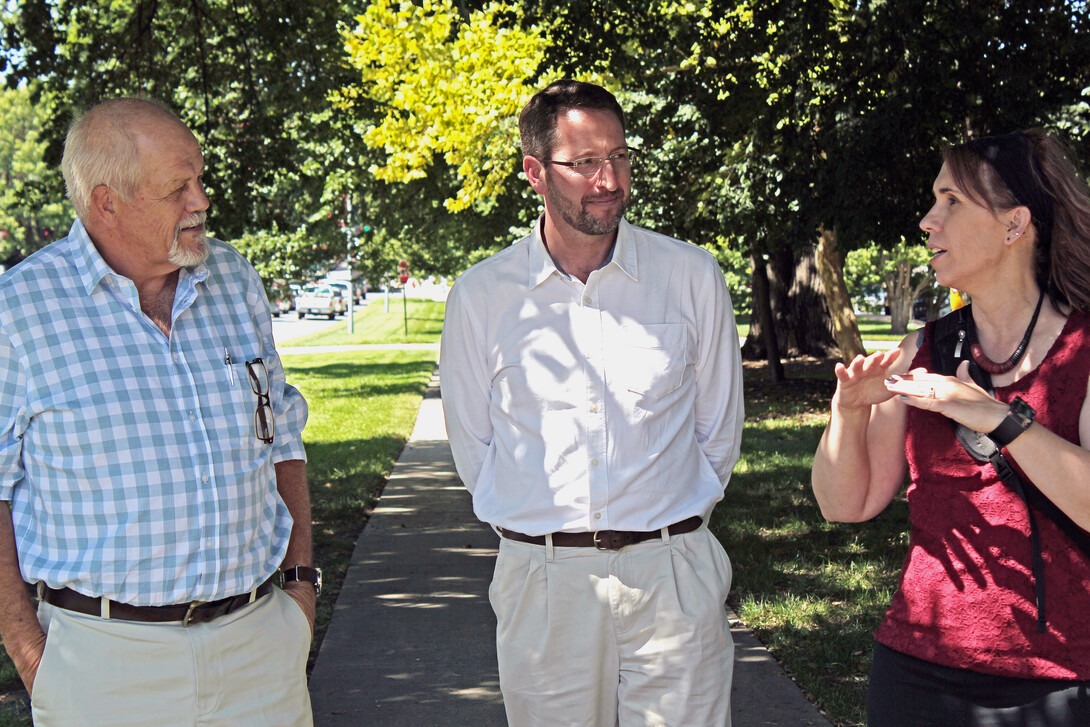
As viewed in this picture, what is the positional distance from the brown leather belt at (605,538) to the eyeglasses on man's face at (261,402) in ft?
2.40

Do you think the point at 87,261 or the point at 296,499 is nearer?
the point at 87,261

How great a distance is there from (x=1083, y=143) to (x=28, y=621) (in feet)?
29.9

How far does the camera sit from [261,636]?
9.09 feet

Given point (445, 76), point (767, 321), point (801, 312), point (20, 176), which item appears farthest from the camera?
point (20, 176)

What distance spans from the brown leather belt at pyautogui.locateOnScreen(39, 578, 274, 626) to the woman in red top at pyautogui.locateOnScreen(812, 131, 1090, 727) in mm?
1579

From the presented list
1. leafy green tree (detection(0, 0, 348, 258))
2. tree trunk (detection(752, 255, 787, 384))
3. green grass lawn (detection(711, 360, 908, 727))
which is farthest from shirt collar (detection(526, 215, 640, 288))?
tree trunk (detection(752, 255, 787, 384))

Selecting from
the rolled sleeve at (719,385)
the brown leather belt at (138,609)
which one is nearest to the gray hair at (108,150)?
the brown leather belt at (138,609)

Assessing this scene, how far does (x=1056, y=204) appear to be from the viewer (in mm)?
2580

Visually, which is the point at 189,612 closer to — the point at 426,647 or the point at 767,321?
the point at 426,647

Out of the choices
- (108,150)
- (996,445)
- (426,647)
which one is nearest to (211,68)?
(426,647)

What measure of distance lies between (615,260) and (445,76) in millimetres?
11499

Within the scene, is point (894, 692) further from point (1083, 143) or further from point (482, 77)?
point (482, 77)

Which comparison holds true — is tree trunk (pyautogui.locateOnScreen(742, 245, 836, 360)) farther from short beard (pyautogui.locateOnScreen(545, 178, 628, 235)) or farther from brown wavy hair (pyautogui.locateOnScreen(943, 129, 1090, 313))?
brown wavy hair (pyautogui.locateOnScreen(943, 129, 1090, 313))

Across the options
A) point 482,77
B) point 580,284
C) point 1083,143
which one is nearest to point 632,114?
point 482,77
